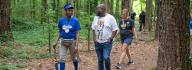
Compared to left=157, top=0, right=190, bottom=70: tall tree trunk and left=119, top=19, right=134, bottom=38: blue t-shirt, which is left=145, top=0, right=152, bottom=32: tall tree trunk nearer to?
left=119, top=19, right=134, bottom=38: blue t-shirt

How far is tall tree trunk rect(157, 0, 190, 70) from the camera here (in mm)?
7273

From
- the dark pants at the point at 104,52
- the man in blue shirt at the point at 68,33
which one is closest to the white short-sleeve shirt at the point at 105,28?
the dark pants at the point at 104,52

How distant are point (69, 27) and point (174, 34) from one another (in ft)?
10.7

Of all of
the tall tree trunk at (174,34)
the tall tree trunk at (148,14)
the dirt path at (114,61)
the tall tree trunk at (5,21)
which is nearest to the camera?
the tall tree trunk at (174,34)

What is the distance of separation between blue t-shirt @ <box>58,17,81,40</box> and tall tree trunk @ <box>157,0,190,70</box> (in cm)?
286

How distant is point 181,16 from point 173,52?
26.5 inches

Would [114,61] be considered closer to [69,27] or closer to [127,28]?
[127,28]

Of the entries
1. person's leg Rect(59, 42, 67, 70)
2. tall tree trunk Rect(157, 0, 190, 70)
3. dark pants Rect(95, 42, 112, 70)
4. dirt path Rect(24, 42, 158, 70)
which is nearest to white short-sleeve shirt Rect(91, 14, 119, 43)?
dark pants Rect(95, 42, 112, 70)

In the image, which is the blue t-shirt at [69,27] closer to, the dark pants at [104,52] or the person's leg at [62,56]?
the person's leg at [62,56]

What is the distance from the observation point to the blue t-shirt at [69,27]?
9.87 m

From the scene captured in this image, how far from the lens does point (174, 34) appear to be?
734cm

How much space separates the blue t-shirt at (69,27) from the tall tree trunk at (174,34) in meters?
2.86

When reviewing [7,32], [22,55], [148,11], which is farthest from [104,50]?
[148,11]

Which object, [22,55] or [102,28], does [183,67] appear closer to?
[102,28]
